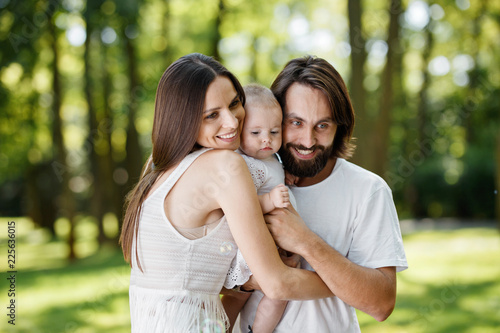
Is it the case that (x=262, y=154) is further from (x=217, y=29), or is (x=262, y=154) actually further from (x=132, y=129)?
(x=217, y=29)

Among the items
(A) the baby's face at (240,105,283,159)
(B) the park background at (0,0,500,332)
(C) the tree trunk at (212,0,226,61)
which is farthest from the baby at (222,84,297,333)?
(C) the tree trunk at (212,0,226,61)

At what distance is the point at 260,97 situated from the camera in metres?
2.43

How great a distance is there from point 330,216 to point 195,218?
695mm

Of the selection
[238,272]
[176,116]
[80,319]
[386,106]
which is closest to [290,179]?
[238,272]

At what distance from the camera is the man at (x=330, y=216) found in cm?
209

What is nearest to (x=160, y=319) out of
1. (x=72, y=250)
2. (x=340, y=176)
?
(x=340, y=176)

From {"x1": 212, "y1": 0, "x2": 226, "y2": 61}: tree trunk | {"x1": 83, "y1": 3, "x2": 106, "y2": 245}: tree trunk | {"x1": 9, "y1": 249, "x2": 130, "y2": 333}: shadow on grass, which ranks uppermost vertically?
{"x1": 212, "y1": 0, "x2": 226, "y2": 61}: tree trunk

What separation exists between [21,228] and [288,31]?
623 inches

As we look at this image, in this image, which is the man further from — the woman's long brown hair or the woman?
the woman's long brown hair

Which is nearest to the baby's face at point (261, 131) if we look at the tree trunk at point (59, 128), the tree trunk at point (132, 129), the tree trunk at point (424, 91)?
the tree trunk at point (59, 128)

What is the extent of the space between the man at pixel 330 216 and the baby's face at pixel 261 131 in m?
0.09

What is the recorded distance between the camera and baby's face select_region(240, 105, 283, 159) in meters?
2.38

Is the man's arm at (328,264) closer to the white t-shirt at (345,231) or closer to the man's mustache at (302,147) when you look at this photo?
the white t-shirt at (345,231)

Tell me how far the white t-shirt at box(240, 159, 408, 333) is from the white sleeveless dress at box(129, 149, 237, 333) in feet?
1.31
